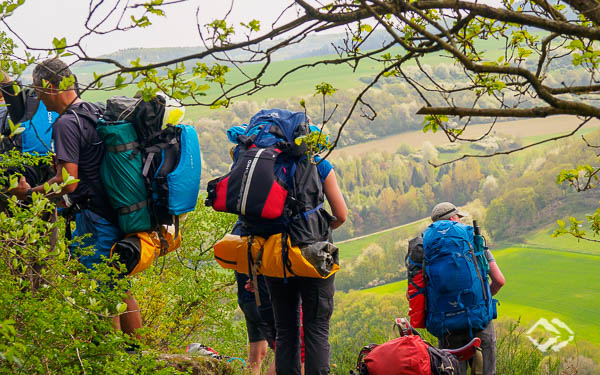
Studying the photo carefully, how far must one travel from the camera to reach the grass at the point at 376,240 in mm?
23078

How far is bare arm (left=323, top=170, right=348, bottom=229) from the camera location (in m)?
4.09

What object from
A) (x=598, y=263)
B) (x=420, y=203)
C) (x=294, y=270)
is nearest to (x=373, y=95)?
(x=420, y=203)

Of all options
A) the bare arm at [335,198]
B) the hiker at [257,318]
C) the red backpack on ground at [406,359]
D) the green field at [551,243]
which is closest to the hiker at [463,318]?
the red backpack on ground at [406,359]

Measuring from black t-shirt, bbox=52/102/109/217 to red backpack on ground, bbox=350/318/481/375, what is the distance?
2033 mm

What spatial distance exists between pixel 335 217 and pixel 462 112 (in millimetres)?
2391

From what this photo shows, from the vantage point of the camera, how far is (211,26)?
2.31 metres

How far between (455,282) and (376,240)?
19731 millimetres

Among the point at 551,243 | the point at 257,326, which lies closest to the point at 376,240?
the point at 551,243

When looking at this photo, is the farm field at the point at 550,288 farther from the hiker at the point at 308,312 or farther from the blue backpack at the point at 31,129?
the blue backpack at the point at 31,129

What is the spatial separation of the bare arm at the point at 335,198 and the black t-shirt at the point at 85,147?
1.48m

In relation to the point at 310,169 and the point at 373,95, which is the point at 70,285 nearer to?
the point at 310,169

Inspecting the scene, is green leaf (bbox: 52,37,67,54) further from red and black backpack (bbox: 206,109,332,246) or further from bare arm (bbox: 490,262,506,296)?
bare arm (bbox: 490,262,506,296)

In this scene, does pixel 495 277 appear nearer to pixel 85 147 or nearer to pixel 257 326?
pixel 257 326

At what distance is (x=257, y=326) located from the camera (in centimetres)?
504
